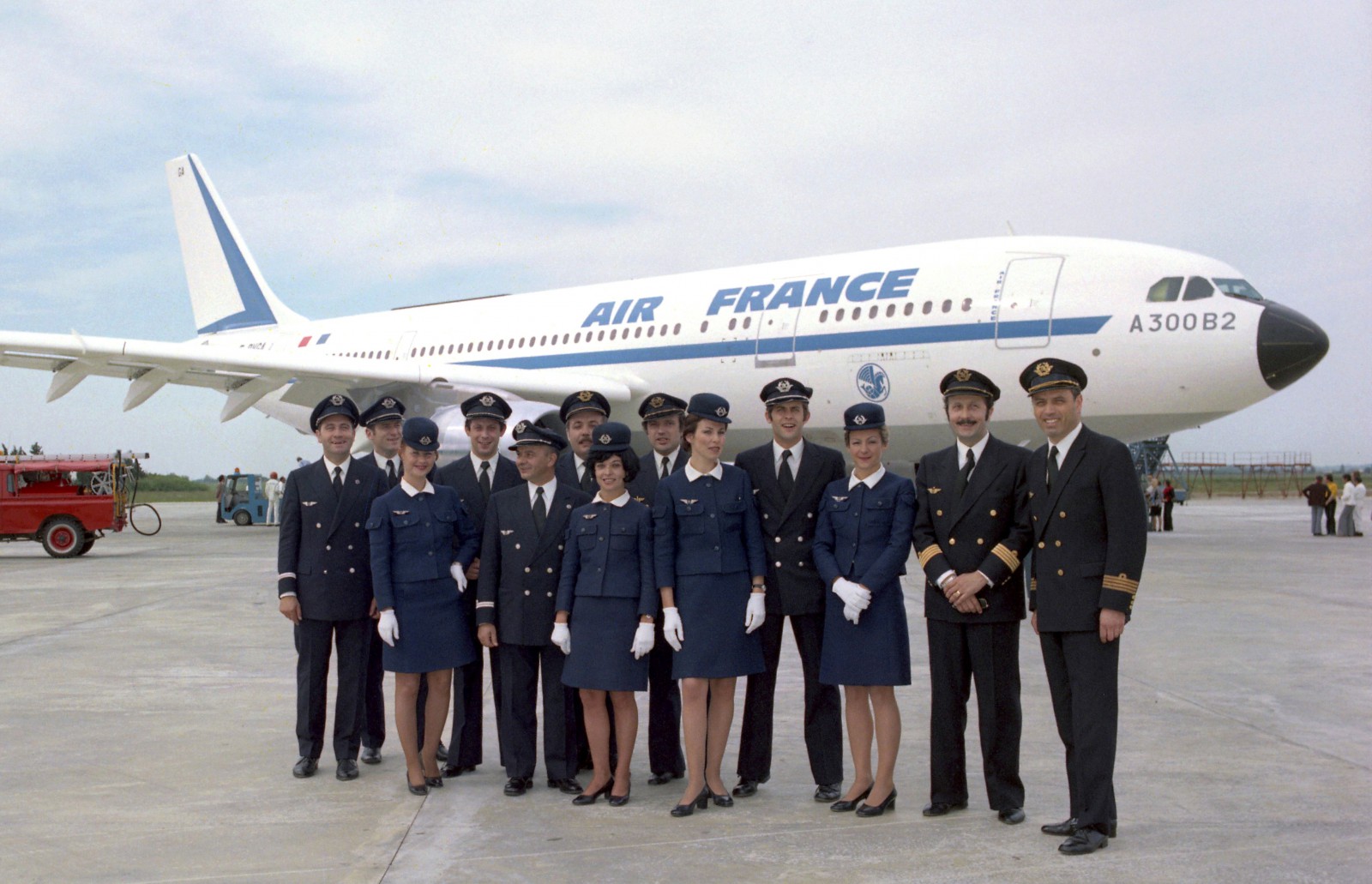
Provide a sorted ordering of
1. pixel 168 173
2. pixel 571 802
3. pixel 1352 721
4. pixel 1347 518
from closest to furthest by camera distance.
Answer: pixel 571 802 < pixel 1352 721 < pixel 1347 518 < pixel 168 173

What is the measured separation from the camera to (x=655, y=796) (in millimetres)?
4543

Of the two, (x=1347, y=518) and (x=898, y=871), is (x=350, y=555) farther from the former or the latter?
(x=1347, y=518)

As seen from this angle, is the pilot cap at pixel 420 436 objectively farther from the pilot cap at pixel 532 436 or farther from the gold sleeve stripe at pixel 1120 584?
the gold sleeve stripe at pixel 1120 584

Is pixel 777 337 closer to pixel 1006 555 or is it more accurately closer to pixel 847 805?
pixel 1006 555

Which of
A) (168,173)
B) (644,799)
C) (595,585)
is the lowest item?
(644,799)

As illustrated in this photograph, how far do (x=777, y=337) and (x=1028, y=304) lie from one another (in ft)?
9.94

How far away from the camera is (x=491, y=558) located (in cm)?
479

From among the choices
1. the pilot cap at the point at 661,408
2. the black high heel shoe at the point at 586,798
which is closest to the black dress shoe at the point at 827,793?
the black high heel shoe at the point at 586,798

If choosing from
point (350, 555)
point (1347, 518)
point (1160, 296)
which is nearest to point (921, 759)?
point (350, 555)

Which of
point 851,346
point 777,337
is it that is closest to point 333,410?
point 851,346

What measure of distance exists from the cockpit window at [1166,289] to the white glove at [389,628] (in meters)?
9.44

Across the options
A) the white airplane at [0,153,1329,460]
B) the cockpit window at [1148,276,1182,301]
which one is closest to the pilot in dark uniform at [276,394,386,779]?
the white airplane at [0,153,1329,460]

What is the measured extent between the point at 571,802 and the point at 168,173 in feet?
73.6

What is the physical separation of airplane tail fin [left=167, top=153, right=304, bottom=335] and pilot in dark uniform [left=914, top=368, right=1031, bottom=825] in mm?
20924
